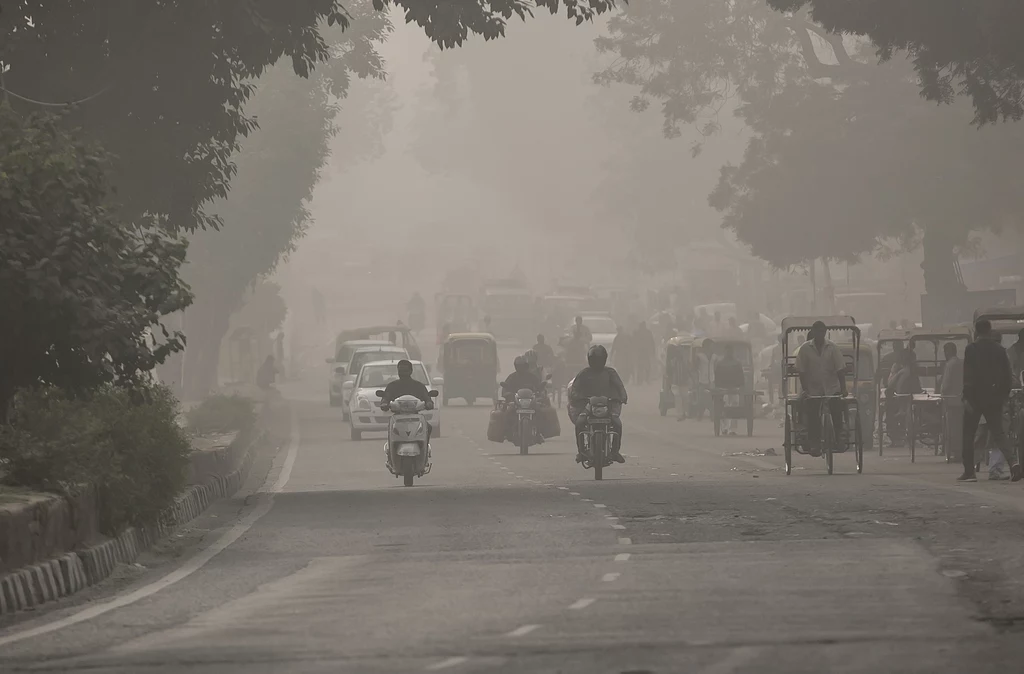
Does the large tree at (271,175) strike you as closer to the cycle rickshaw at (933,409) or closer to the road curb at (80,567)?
the cycle rickshaw at (933,409)

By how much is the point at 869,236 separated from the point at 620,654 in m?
42.9

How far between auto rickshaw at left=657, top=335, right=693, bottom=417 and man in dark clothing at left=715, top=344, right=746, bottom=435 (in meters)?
5.89

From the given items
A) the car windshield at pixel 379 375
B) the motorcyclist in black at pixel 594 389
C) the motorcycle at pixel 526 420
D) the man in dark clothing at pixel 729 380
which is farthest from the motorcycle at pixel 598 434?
the car windshield at pixel 379 375

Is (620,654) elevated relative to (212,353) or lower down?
lower down

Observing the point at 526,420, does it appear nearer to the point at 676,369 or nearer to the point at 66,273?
the point at 676,369

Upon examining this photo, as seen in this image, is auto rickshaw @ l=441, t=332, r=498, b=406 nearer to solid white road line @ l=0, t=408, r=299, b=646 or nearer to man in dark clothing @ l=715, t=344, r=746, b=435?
man in dark clothing @ l=715, t=344, r=746, b=435

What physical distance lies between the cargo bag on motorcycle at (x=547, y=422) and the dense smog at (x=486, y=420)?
0.08 meters

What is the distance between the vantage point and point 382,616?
36.6ft

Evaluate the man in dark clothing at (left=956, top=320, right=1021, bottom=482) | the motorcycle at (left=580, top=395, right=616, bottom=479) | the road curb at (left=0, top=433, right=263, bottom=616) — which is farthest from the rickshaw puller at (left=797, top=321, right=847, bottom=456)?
the road curb at (left=0, top=433, right=263, bottom=616)

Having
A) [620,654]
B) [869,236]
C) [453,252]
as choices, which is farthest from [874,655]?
[453,252]

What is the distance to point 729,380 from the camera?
121ft

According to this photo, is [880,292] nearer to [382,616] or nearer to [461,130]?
[382,616]

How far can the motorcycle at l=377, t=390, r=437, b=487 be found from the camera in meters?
24.3

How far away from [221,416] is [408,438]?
1101 cm
